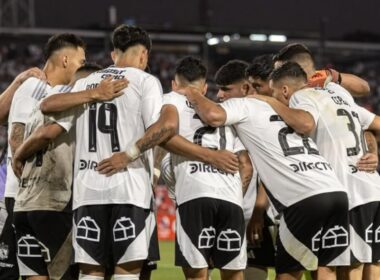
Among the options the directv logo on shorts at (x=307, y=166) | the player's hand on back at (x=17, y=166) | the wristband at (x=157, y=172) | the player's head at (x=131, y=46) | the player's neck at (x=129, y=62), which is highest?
the player's head at (x=131, y=46)

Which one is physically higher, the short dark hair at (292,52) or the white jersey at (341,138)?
the short dark hair at (292,52)

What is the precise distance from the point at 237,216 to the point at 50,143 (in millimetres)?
1742

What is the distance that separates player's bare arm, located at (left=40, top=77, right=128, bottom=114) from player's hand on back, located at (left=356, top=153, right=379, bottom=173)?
2318 mm

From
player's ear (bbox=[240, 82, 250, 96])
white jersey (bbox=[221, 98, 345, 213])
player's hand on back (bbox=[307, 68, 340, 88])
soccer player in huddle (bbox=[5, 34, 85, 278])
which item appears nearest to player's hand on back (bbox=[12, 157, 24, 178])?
soccer player in huddle (bbox=[5, 34, 85, 278])

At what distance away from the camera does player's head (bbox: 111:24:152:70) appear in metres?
7.07

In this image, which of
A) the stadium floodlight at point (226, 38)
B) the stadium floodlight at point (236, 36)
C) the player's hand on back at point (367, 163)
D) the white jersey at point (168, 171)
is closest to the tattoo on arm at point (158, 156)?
the white jersey at point (168, 171)

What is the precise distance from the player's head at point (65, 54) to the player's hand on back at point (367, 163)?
2.72 meters

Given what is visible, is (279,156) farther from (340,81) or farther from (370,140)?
(340,81)

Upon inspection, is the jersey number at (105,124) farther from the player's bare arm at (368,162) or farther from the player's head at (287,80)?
the player's bare arm at (368,162)

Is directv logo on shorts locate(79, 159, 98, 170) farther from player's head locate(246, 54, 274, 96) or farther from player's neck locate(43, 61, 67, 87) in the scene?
player's head locate(246, 54, 274, 96)

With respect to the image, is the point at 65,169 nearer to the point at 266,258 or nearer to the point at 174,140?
the point at 174,140

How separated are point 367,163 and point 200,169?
157 centimetres

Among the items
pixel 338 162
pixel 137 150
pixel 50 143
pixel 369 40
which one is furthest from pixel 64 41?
pixel 369 40

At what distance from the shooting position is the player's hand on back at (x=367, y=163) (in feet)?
25.1
